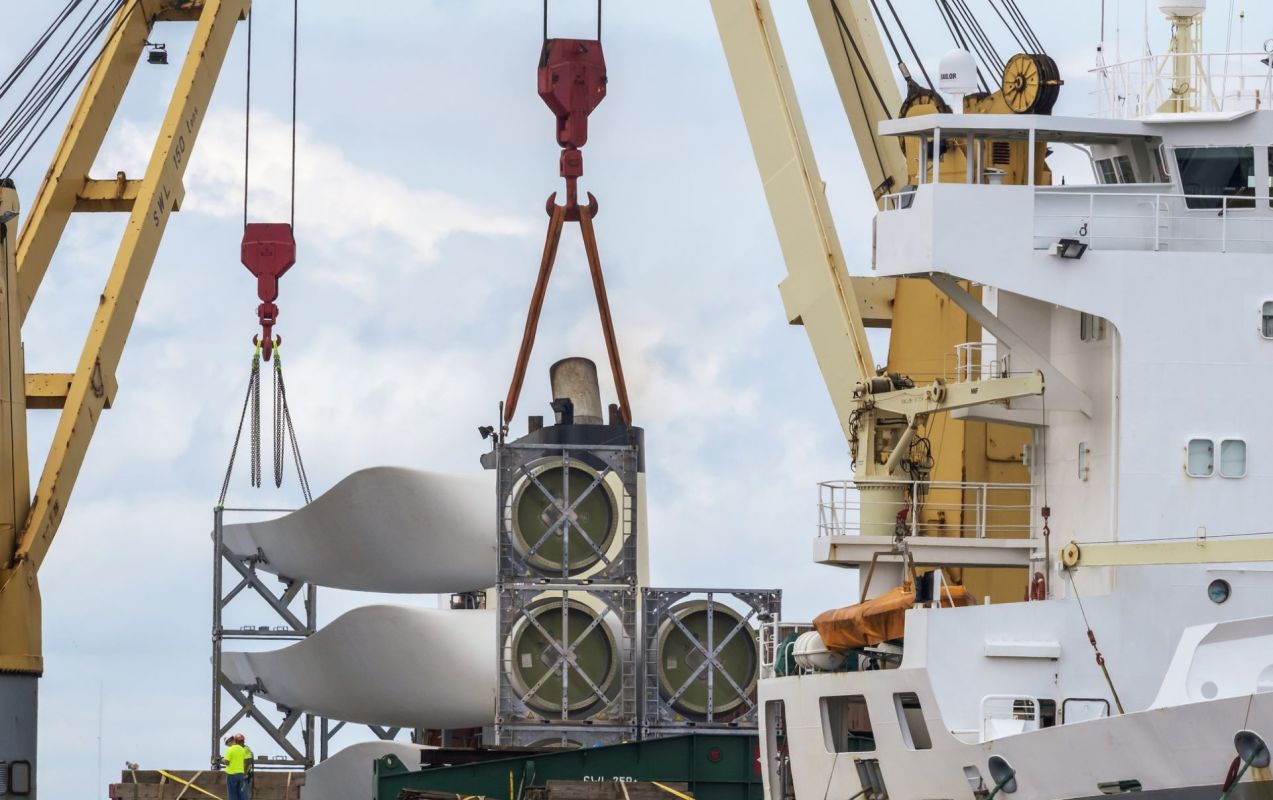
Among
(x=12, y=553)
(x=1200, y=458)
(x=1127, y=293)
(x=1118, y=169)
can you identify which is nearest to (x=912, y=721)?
(x=1200, y=458)

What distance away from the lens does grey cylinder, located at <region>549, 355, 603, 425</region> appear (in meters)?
51.3

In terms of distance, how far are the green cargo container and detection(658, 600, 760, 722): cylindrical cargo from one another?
4980 millimetres

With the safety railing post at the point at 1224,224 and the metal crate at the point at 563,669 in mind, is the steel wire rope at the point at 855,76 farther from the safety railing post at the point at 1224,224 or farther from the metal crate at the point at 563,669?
the safety railing post at the point at 1224,224

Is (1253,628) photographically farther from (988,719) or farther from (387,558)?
(387,558)

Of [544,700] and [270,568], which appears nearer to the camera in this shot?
[544,700]

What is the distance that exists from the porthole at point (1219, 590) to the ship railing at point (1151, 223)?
13.8 ft

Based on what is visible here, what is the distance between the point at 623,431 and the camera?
4616cm

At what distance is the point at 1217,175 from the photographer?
30547mm

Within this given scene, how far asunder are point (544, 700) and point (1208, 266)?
17996mm

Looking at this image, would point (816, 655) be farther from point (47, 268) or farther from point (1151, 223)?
point (47, 268)

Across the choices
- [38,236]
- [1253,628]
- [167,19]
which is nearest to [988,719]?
[1253,628]

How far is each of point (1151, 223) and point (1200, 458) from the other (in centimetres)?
315

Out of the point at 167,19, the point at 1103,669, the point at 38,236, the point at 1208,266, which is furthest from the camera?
the point at 167,19

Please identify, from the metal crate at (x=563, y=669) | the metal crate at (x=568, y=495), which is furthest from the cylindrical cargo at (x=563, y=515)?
the metal crate at (x=563, y=669)
